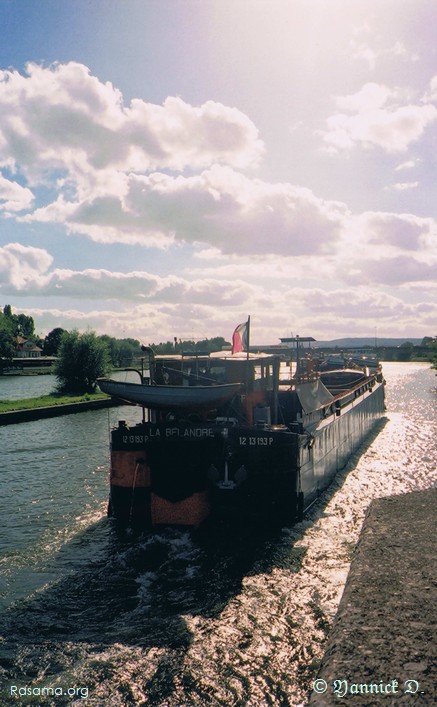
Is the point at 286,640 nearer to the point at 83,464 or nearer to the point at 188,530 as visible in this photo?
the point at 188,530

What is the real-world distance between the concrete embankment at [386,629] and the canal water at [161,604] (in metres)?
0.92

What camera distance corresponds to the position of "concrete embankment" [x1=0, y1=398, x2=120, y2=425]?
41.9 meters

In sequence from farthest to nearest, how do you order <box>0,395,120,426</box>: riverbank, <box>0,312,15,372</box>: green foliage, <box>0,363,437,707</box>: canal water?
<box>0,312,15,372</box>: green foliage → <box>0,395,120,426</box>: riverbank → <box>0,363,437,707</box>: canal water

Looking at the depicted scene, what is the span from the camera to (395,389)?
81500 mm

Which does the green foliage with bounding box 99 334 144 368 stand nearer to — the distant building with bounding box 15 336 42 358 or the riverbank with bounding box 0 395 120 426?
the riverbank with bounding box 0 395 120 426

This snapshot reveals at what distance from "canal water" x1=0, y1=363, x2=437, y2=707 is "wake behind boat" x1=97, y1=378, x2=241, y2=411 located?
3.86 metres

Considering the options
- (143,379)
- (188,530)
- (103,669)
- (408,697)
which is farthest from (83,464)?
(408,697)

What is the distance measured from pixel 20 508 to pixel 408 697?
16.0 meters

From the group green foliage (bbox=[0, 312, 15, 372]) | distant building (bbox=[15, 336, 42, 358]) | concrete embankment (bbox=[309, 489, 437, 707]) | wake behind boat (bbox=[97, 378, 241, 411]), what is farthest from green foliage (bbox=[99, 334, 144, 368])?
distant building (bbox=[15, 336, 42, 358])

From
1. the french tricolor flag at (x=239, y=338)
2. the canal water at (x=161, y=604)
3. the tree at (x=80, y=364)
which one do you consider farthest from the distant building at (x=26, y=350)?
the french tricolor flag at (x=239, y=338)

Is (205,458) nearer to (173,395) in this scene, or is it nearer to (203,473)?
(203,473)

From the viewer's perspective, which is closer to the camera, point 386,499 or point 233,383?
point 233,383

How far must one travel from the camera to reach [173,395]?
1638 cm

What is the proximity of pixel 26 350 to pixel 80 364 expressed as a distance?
121143mm
